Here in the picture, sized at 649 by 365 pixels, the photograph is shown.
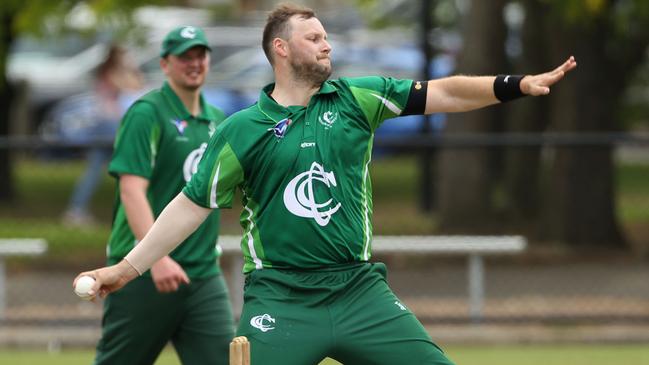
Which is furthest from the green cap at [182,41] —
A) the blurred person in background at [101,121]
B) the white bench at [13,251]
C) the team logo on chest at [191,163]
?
the blurred person in background at [101,121]

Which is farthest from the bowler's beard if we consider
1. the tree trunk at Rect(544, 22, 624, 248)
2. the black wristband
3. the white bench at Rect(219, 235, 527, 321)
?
the tree trunk at Rect(544, 22, 624, 248)

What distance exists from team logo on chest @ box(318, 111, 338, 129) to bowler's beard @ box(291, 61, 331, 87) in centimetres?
16

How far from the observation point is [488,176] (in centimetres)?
1429

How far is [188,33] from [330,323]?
2381mm

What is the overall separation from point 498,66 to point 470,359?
5.12 m

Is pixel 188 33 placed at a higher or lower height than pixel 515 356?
higher

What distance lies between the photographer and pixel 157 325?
7.36 meters

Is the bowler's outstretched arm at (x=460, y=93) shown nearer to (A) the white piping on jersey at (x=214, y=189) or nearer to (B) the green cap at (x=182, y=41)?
(A) the white piping on jersey at (x=214, y=189)

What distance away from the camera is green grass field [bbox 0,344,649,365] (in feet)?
35.6

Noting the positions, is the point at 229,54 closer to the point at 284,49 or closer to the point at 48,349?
the point at 48,349

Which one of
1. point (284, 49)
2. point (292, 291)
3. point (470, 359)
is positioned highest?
point (284, 49)

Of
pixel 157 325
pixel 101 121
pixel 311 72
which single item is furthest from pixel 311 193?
pixel 101 121

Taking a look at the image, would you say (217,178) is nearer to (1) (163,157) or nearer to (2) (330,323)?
(2) (330,323)

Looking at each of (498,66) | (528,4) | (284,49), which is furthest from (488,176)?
(284,49)
